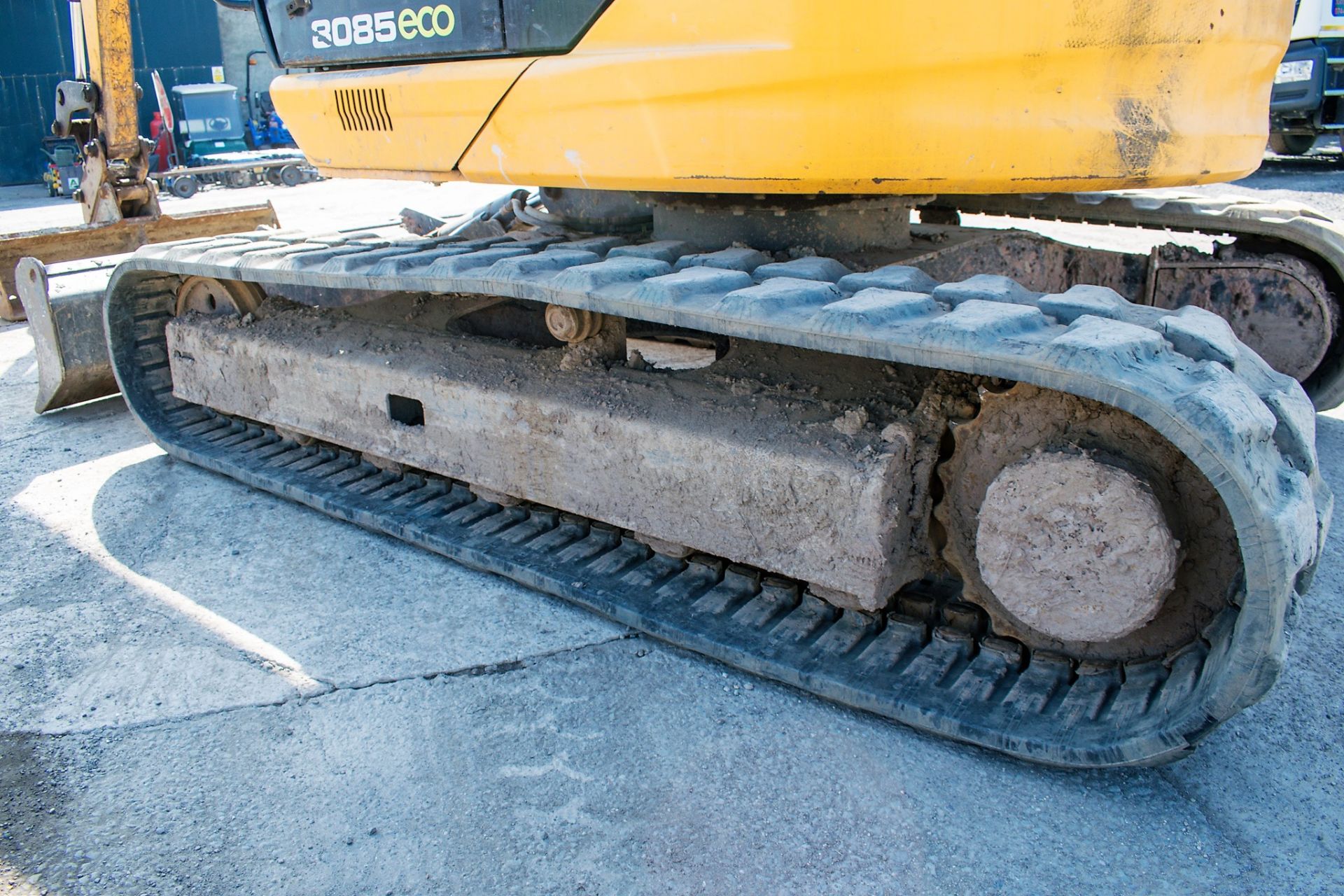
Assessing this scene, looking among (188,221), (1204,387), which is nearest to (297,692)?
(1204,387)

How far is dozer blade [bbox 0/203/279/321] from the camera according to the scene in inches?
247

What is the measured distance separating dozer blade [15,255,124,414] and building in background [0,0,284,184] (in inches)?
537

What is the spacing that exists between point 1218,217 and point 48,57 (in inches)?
741

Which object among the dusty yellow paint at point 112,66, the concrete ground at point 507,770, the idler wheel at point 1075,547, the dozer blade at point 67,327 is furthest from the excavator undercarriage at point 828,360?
the dusty yellow paint at point 112,66

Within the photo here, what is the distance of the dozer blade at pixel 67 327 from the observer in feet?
14.5

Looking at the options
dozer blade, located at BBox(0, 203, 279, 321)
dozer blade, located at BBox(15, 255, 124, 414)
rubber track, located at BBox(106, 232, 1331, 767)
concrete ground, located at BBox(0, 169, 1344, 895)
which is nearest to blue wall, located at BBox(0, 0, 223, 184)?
dozer blade, located at BBox(0, 203, 279, 321)

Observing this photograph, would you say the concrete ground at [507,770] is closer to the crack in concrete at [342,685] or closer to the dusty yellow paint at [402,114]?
the crack in concrete at [342,685]

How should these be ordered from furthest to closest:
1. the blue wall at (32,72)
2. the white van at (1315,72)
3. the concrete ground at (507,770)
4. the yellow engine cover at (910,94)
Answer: the blue wall at (32,72) → the white van at (1315,72) → the yellow engine cover at (910,94) → the concrete ground at (507,770)

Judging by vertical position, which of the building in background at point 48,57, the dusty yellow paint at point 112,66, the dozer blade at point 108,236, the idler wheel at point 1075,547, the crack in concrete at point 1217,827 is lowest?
the crack in concrete at point 1217,827

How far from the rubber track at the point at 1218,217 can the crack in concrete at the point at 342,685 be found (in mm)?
2583

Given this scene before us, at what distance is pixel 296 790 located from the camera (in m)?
2.19

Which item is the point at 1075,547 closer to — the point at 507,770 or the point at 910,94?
the point at 910,94

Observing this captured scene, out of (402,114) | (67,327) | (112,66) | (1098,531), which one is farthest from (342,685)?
(112,66)

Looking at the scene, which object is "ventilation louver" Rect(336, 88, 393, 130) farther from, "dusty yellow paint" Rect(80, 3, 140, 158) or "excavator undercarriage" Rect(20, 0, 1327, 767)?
"dusty yellow paint" Rect(80, 3, 140, 158)
